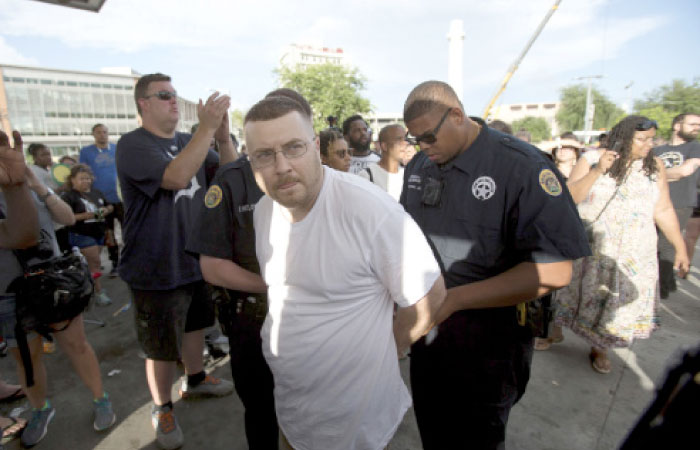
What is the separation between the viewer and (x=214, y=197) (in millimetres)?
1722

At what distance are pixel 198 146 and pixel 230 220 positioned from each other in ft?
2.19

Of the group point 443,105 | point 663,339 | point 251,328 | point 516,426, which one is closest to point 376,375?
point 251,328

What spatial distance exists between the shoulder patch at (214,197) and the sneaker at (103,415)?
197cm

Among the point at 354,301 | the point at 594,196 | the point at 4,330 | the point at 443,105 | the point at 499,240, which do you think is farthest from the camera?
the point at 594,196

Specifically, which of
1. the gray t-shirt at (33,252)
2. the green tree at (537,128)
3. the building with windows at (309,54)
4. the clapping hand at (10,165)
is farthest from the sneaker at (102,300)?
the building with windows at (309,54)

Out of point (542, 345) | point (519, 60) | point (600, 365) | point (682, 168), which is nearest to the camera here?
point (600, 365)

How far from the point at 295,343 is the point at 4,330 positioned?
213cm

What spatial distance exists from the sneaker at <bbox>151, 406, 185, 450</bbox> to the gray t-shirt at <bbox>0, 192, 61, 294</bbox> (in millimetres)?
1223

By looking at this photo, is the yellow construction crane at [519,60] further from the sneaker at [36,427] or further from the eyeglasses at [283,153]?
the sneaker at [36,427]

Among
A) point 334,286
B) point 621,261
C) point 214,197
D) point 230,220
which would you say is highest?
point 214,197

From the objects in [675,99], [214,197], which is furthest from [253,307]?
[675,99]

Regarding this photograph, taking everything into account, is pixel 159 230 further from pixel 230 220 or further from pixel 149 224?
pixel 230 220

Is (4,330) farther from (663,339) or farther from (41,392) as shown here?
(663,339)

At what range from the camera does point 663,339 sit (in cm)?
356
